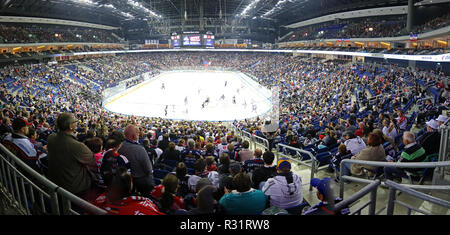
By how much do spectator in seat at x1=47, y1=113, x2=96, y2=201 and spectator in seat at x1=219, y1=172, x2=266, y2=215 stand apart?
164 cm

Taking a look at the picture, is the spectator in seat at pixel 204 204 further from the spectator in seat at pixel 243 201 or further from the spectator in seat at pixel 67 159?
the spectator in seat at pixel 67 159

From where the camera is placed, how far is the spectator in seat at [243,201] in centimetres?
280

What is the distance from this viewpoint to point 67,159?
280 cm

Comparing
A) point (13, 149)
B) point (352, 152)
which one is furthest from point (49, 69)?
point (352, 152)

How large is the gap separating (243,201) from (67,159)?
2031 mm

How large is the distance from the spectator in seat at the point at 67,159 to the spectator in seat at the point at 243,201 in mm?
1645

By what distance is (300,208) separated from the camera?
3.27 m

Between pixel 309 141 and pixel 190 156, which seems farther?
pixel 309 141

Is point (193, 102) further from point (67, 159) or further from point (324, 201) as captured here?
point (324, 201)

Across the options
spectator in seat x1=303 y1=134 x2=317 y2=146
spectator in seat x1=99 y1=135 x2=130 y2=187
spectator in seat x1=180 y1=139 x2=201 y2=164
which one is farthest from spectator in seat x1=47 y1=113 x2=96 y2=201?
spectator in seat x1=303 y1=134 x2=317 y2=146

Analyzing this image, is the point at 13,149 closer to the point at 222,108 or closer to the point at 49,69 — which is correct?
the point at 222,108

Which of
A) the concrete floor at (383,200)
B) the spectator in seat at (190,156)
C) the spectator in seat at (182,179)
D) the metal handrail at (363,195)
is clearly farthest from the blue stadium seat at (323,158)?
the metal handrail at (363,195)

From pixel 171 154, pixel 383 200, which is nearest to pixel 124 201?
pixel 171 154
